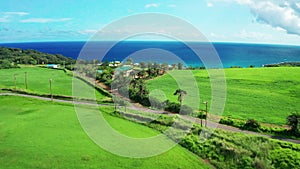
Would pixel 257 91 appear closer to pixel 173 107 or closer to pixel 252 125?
pixel 252 125

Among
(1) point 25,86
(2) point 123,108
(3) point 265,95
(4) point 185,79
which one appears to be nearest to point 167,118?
(2) point 123,108

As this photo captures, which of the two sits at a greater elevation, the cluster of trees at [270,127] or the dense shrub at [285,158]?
the cluster of trees at [270,127]

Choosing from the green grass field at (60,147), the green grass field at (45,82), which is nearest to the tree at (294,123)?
the green grass field at (60,147)

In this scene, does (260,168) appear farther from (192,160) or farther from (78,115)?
(78,115)

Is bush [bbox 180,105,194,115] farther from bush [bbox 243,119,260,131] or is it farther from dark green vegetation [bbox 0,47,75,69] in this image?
dark green vegetation [bbox 0,47,75,69]

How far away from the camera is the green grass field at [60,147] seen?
16.3 meters

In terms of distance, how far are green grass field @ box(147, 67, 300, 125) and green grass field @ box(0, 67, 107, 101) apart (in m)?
10.2

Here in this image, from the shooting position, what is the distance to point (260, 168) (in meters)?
15.4

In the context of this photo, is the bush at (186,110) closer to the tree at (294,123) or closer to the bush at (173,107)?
the bush at (173,107)

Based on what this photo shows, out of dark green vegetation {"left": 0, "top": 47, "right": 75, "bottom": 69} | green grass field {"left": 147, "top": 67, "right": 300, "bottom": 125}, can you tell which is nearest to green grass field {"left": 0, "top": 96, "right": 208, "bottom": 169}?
Answer: green grass field {"left": 147, "top": 67, "right": 300, "bottom": 125}

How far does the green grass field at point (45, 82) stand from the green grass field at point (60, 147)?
996 cm

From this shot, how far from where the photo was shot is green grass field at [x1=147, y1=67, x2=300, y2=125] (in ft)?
89.2

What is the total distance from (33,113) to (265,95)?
28.6m

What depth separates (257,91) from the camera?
3562 centimetres
